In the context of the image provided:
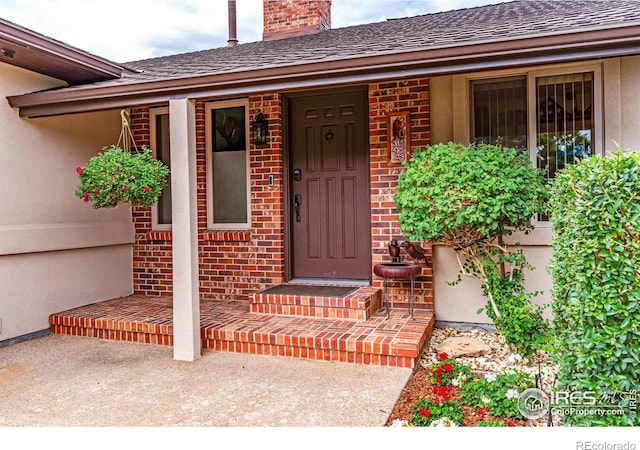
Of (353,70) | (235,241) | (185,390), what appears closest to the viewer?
(185,390)

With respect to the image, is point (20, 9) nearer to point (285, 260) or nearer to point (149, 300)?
point (149, 300)

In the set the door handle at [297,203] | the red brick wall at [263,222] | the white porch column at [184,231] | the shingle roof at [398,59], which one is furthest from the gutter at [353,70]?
the door handle at [297,203]

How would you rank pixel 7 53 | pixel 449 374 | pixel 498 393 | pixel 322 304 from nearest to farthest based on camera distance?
pixel 498 393 → pixel 449 374 → pixel 7 53 → pixel 322 304

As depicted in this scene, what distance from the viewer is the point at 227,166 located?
5.52 metres

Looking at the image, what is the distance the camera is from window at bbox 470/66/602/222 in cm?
419

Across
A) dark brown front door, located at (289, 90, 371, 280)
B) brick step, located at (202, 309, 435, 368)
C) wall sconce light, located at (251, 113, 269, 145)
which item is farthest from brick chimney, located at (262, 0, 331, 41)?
brick step, located at (202, 309, 435, 368)

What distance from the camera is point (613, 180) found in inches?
81.8

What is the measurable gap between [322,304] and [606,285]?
268 centimetres

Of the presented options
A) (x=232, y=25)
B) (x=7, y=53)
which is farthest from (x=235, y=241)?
(x=232, y=25)

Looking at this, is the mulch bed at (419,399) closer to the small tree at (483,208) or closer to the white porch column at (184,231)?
the small tree at (483,208)

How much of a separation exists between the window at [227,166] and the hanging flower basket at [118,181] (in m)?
1.38

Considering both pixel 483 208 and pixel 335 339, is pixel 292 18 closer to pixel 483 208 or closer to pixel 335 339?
pixel 483 208

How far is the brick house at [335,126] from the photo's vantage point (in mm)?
3432

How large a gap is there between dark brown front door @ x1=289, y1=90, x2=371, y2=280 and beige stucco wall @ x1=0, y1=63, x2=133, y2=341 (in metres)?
2.25
